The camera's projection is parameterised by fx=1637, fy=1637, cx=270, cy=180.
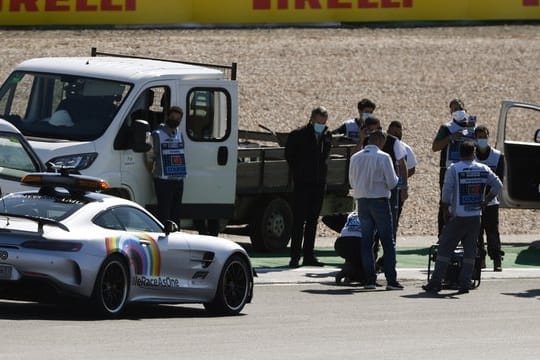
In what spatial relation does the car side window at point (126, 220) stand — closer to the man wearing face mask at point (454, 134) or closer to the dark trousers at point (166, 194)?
the dark trousers at point (166, 194)

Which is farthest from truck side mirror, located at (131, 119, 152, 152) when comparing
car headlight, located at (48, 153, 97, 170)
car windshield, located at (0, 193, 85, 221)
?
car windshield, located at (0, 193, 85, 221)

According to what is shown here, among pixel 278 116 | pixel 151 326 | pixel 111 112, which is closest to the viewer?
Answer: pixel 151 326

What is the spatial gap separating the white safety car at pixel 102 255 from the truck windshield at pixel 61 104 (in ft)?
12.3

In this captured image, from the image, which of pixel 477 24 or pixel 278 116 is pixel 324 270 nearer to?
pixel 278 116

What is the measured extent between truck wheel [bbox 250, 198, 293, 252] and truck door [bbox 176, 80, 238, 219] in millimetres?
1349

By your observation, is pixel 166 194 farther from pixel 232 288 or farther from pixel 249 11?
pixel 249 11

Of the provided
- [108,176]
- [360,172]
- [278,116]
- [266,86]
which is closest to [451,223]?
[360,172]

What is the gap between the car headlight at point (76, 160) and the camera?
17.8 m

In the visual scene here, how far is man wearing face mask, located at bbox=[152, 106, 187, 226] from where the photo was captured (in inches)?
716

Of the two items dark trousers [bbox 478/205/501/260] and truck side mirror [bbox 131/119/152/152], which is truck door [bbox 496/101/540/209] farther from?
truck side mirror [bbox 131/119/152/152]

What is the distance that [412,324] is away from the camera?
46.5 feet

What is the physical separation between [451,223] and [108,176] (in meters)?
3.84

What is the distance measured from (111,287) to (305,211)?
5.86 meters

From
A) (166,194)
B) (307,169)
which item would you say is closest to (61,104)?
(166,194)
